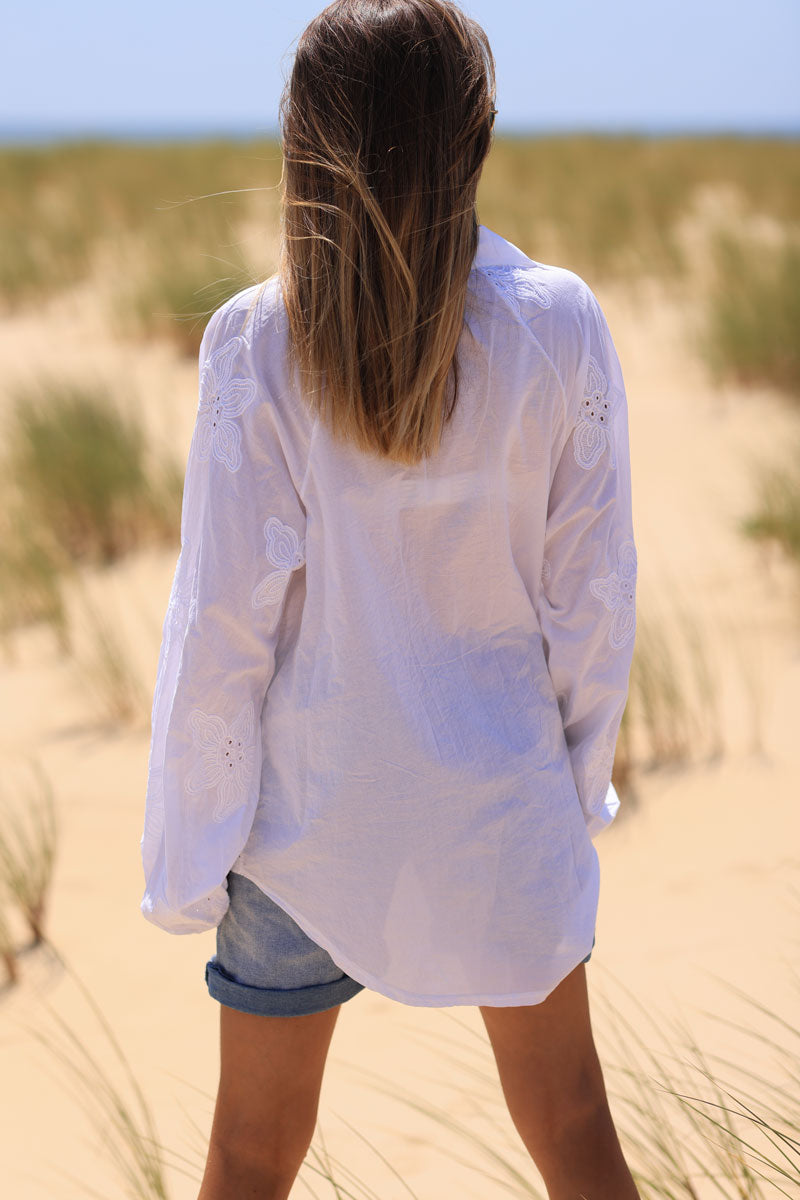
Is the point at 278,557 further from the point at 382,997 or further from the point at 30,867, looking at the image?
the point at 30,867

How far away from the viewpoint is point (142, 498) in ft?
15.6

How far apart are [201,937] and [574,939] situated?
62.6 inches

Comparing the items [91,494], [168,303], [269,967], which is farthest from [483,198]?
[269,967]

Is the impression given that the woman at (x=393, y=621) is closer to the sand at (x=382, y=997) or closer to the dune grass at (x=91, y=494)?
the sand at (x=382, y=997)

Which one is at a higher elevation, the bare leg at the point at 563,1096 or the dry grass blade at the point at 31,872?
the bare leg at the point at 563,1096

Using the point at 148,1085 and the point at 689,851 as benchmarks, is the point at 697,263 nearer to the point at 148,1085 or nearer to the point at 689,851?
the point at 689,851

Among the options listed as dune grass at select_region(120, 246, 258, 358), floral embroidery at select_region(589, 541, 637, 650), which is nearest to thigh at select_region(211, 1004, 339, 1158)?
floral embroidery at select_region(589, 541, 637, 650)

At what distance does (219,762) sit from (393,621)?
215 mm

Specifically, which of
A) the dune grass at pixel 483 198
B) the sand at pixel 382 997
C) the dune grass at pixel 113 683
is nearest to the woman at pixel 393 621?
the sand at pixel 382 997

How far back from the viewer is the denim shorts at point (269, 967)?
42.7 inches

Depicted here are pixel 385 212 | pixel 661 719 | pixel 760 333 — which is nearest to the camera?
pixel 385 212

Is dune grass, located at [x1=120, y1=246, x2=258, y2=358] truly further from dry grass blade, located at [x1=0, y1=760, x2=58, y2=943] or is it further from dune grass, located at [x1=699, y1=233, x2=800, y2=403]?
dry grass blade, located at [x1=0, y1=760, x2=58, y2=943]

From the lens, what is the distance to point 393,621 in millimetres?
1050

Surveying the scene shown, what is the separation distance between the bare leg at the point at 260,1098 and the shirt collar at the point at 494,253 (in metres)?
0.74
